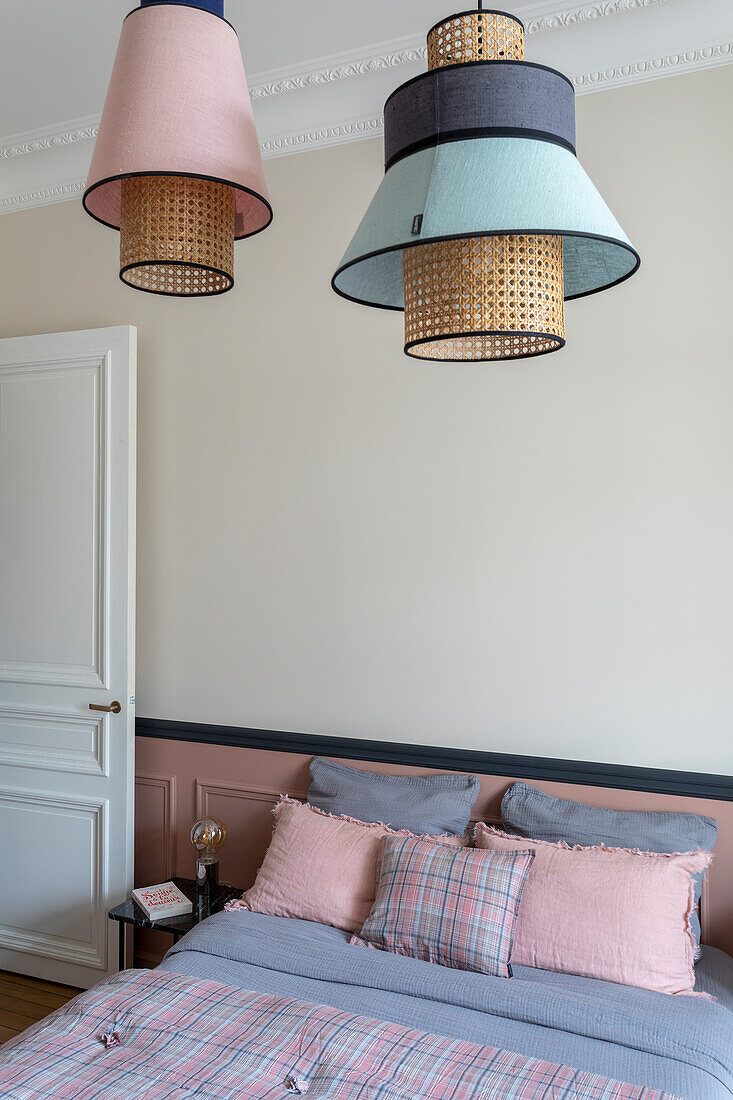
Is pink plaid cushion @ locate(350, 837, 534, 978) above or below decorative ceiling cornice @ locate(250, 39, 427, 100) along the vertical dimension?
below

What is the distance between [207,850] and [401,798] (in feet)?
2.27

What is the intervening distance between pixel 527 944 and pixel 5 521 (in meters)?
2.42

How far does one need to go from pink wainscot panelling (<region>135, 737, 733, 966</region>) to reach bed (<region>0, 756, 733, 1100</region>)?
71cm

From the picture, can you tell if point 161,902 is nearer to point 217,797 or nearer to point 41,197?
point 217,797

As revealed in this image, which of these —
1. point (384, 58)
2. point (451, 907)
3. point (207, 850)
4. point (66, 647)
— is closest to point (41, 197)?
point (384, 58)

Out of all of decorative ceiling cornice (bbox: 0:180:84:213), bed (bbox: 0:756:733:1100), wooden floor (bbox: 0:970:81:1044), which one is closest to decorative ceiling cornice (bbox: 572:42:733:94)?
decorative ceiling cornice (bbox: 0:180:84:213)

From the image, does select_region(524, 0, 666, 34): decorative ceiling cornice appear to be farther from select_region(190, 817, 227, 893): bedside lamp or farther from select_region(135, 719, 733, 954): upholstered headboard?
select_region(190, 817, 227, 893): bedside lamp

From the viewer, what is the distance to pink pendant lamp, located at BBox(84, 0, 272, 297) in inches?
54.7

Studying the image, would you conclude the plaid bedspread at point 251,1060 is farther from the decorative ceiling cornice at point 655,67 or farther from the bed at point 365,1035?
the decorative ceiling cornice at point 655,67

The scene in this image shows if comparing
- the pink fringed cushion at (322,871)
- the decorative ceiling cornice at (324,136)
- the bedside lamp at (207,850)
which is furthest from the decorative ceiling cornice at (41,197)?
the pink fringed cushion at (322,871)

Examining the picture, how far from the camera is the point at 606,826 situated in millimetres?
2361

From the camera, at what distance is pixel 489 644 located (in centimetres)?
270

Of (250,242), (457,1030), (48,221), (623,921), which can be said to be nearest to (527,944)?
(623,921)

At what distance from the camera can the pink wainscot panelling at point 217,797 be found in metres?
2.82
